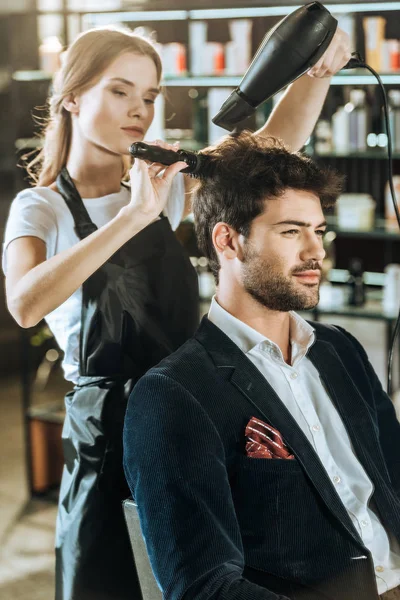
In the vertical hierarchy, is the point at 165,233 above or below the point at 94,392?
above

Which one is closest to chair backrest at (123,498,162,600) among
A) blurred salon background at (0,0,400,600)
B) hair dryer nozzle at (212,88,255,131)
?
hair dryer nozzle at (212,88,255,131)

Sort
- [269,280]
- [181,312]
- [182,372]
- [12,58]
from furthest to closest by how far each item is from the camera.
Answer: [12,58], [181,312], [269,280], [182,372]

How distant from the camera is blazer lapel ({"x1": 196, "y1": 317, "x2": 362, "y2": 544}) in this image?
1.43 meters

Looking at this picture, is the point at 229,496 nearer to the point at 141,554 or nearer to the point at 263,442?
the point at 263,442

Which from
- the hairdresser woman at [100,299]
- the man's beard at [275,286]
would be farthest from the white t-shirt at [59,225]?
the man's beard at [275,286]

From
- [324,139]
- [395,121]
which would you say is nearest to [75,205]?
[324,139]

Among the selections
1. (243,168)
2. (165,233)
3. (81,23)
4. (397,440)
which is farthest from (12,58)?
(397,440)

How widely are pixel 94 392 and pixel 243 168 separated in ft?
1.78

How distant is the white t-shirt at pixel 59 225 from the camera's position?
170cm

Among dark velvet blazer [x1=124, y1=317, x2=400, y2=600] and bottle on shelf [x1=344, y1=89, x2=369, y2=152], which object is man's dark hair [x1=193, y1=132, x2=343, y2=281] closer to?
dark velvet blazer [x1=124, y1=317, x2=400, y2=600]

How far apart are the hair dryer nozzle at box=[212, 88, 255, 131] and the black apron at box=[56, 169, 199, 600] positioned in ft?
1.12

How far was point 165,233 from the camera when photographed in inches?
72.2

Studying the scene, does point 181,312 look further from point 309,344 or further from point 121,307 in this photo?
point 309,344

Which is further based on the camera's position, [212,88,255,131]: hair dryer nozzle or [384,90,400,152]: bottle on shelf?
[384,90,400,152]: bottle on shelf
